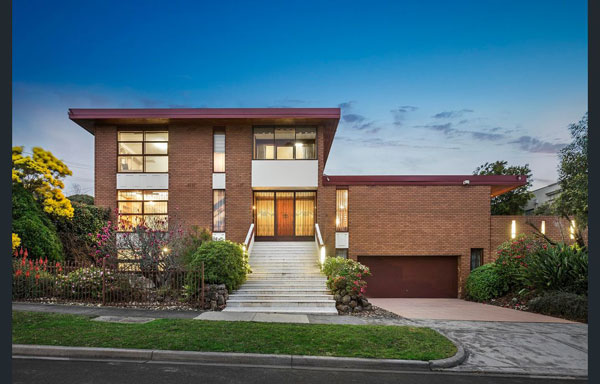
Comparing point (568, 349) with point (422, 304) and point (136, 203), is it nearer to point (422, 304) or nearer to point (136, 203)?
point (422, 304)

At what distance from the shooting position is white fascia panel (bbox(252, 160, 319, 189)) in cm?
1750

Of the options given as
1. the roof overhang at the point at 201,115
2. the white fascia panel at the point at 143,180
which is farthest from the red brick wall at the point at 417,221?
the white fascia panel at the point at 143,180

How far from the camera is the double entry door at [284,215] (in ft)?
61.9

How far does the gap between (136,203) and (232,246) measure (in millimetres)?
7772

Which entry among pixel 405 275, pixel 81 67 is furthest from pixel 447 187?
pixel 81 67

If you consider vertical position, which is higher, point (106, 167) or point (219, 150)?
point (219, 150)

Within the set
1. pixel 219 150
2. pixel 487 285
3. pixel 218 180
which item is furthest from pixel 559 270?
pixel 219 150

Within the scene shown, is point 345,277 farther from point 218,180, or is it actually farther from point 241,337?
point 218,180

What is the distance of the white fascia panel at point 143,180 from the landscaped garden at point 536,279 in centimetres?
1513

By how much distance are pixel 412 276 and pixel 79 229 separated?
1551cm

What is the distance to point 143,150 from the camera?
17.9 metres

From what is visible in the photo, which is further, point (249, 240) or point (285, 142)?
point (285, 142)

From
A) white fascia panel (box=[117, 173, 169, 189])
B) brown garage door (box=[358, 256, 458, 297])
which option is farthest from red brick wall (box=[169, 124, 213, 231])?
brown garage door (box=[358, 256, 458, 297])

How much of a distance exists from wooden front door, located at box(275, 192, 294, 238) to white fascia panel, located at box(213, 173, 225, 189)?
3012mm
